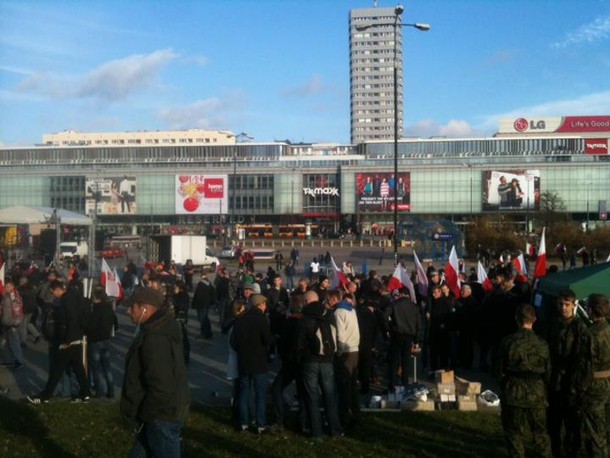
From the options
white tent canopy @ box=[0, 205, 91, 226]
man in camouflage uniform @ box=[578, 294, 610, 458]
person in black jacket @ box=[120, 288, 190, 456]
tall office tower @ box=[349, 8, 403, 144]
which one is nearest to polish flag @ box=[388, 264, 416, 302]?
man in camouflage uniform @ box=[578, 294, 610, 458]

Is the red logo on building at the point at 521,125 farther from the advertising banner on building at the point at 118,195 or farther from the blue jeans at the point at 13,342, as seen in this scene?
the blue jeans at the point at 13,342

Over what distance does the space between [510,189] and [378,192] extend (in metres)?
16.1

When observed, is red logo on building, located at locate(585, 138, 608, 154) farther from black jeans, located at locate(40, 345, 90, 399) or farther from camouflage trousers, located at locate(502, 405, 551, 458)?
camouflage trousers, located at locate(502, 405, 551, 458)

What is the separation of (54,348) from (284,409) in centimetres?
313

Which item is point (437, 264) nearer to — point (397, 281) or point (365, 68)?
point (397, 281)

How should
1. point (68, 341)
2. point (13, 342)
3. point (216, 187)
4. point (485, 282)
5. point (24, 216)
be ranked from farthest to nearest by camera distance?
point (216, 187) → point (24, 216) → point (485, 282) → point (13, 342) → point (68, 341)

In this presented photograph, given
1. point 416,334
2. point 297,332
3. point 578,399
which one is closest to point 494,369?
point 578,399

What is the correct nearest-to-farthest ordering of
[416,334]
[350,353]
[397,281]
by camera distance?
[350,353], [416,334], [397,281]

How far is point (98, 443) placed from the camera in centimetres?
839

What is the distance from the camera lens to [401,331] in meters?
11.7

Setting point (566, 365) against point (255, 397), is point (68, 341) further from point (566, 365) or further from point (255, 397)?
point (566, 365)

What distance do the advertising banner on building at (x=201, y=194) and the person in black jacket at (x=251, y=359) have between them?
94.6 meters

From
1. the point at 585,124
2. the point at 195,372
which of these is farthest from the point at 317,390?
the point at 585,124

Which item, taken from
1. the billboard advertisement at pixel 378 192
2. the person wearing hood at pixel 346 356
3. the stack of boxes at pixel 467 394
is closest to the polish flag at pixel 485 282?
the stack of boxes at pixel 467 394
